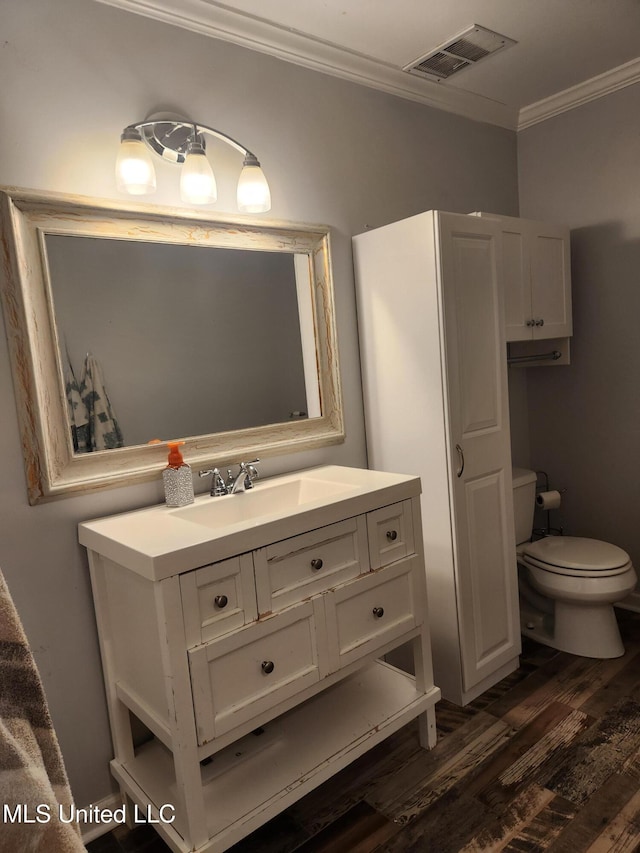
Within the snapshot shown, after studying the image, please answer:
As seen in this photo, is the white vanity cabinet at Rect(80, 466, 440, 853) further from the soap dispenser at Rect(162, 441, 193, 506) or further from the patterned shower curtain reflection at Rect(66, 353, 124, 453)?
the patterned shower curtain reflection at Rect(66, 353, 124, 453)

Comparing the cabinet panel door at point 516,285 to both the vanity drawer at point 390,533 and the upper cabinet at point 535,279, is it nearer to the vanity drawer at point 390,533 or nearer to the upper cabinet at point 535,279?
the upper cabinet at point 535,279

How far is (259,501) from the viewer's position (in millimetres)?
1941

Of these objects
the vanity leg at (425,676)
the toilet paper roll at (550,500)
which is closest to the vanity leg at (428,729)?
the vanity leg at (425,676)

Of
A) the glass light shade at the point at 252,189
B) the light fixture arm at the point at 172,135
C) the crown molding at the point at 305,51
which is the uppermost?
the crown molding at the point at 305,51

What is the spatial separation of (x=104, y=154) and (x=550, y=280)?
1939mm

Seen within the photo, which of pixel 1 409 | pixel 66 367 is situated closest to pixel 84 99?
pixel 66 367

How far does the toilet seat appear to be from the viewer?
241 centimetres

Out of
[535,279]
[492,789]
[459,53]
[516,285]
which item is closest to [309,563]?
[492,789]

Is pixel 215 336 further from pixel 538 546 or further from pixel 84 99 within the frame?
pixel 538 546

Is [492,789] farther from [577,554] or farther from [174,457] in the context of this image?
[174,457]

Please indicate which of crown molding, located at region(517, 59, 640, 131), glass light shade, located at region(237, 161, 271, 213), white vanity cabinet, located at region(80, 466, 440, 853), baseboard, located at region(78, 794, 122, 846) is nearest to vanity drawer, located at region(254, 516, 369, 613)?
white vanity cabinet, located at region(80, 466, 440, 853)

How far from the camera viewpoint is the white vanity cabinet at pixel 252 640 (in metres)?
1.39

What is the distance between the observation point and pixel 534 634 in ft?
8.74

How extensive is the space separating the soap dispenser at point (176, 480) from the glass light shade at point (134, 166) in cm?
74
